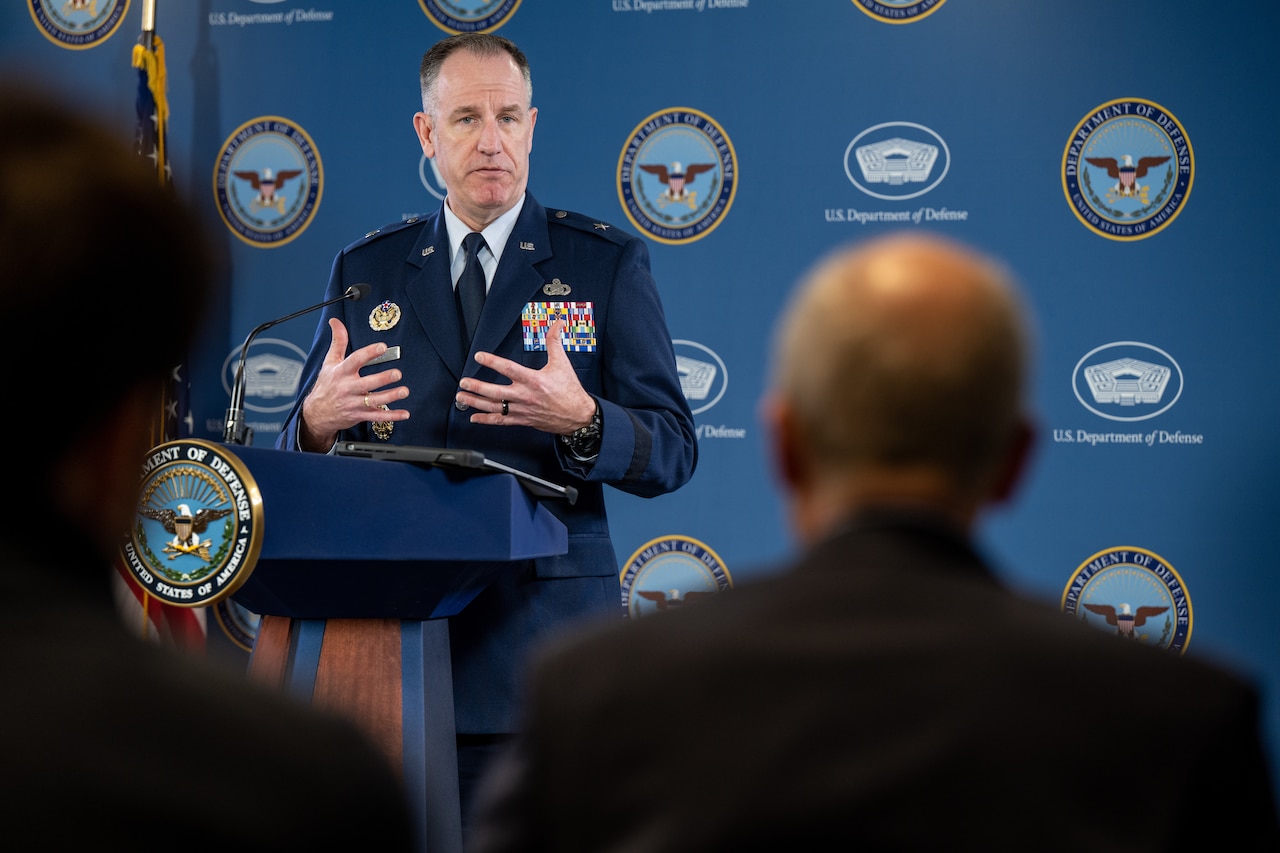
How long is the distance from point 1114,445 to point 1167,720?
2.93 m

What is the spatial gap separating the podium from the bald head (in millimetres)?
1005

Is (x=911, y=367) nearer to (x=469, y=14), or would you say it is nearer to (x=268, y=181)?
(x=469, y=14)

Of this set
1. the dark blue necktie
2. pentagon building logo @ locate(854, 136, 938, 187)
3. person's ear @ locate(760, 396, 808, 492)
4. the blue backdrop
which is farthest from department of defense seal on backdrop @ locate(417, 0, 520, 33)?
person's ear @ locate(760, 396, 808, 492)

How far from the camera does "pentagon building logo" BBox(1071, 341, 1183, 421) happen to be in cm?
337

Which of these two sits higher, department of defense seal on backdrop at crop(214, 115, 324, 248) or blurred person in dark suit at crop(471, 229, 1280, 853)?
department of defense seal on backdrop at crop(214, 115, 324, 248)

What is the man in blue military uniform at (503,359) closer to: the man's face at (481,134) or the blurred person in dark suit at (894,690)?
the man's face at (481,134)

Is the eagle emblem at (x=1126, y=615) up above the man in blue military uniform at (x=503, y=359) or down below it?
below

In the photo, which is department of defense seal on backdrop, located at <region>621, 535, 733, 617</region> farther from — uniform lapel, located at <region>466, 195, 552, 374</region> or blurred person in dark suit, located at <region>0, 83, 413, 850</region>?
blurred person in dark suit, located at <region>0, 83, 413, 850</region>

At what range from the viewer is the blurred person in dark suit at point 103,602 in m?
0.52

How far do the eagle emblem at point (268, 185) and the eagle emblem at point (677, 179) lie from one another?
1.14 m

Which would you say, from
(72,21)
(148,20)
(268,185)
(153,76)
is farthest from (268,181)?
(72,21)

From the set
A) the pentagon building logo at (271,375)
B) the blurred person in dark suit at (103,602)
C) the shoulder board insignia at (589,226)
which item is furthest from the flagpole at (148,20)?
the blurred person in dark suit at (103,602)

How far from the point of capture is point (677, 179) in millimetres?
3588

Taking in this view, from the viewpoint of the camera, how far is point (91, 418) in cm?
58
